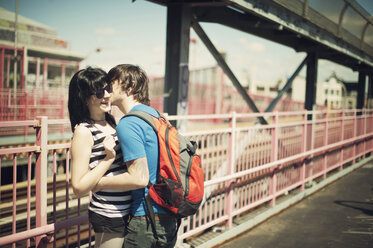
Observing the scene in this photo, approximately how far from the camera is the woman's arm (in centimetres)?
165

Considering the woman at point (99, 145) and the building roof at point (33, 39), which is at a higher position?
the building roof at point (33, 39)

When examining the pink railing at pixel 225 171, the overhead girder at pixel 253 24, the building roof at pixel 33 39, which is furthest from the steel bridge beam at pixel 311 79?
the building roof at pixel 33 39

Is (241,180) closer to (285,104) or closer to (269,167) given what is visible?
(269,167)

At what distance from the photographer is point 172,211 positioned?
1871 mm

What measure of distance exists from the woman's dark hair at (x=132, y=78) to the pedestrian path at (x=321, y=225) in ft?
10.1

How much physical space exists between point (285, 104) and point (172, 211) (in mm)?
30729

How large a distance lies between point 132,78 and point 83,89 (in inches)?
11.0

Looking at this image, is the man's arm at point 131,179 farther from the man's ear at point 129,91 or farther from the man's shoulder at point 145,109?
the man's ear at point 129,91

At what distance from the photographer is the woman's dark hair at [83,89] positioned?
1.81 metres

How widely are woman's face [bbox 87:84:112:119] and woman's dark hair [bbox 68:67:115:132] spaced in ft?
0.07

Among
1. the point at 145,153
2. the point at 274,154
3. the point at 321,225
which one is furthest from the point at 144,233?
the point at 321,225

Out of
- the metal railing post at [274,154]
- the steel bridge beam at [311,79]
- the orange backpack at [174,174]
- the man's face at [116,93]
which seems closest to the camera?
the orange backpack at [174,174]

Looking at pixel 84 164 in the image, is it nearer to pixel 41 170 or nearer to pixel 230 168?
pixel 41 170

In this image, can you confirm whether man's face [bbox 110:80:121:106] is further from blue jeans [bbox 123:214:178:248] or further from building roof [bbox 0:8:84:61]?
building roof [bbox 0:8:84:61]
